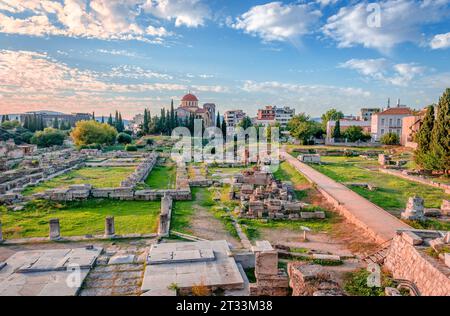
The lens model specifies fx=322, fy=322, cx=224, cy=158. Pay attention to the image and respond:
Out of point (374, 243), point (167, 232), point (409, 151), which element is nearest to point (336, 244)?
point (374, 243)

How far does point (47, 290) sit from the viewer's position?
722 centimetres

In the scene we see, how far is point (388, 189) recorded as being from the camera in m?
19.5

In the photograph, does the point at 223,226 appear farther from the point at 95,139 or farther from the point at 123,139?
the point at 123,139

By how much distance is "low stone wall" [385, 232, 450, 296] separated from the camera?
684 centimetres

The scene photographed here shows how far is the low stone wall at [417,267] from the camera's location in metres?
6.84

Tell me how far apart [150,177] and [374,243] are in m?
18.5

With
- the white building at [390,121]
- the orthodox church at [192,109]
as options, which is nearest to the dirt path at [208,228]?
the white building at [390,121]

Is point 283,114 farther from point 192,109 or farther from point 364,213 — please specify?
point 364,213

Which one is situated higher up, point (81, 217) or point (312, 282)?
point (312, 282)

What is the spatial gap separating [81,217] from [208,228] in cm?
579

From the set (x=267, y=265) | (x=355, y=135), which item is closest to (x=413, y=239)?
(x=267, y=265)

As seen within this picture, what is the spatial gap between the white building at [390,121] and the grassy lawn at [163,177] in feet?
119

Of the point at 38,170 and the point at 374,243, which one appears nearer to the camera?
the point at 374,243
